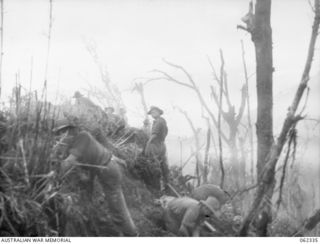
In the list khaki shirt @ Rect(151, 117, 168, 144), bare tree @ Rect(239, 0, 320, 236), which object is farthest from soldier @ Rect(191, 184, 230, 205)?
khaki shirt @ Rect(151, 117, 168, 144)

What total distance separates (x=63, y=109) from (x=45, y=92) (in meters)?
2.59

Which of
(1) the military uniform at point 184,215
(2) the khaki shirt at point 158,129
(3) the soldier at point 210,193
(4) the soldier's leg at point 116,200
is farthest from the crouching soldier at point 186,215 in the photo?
(2) the khaki shirt at point 158,129

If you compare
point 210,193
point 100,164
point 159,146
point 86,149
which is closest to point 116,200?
point 100,164

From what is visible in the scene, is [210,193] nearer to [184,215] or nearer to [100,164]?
[184,215]

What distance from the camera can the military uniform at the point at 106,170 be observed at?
5.91 meters

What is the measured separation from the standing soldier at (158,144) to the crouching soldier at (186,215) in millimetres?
1310

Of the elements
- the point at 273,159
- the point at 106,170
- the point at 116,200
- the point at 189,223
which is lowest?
the point at 189,223

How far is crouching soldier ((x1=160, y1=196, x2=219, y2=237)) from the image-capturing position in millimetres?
6211

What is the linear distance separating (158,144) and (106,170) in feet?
6.99

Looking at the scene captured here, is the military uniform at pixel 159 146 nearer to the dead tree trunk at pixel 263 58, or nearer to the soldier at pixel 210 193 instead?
the soldier at pixel 210 193

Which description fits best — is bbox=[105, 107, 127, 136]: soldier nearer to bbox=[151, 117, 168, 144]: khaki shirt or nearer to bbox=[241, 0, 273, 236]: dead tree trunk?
bbox=[151, 117, 168, 144]: khaki shirt

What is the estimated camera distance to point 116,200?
252 inches

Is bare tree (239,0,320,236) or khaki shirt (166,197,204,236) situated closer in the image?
bare tree (239,0,320,236)

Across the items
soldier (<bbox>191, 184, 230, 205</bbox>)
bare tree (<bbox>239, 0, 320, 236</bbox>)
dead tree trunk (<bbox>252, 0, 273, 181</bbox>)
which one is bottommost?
soldier (<bbox>191, 184, 230, 205</bbox>)
